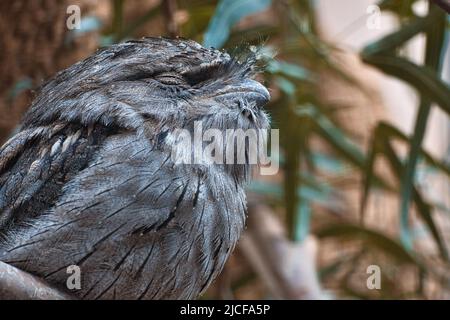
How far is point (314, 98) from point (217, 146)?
175 centimetres

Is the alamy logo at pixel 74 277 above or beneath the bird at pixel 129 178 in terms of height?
beneath

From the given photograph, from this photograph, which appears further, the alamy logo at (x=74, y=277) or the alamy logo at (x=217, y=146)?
the alamy logo at (x=217, y=146)

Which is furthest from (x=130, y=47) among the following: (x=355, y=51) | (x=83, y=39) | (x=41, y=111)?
(x=355, y=51)

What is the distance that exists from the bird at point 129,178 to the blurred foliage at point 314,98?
41 cm

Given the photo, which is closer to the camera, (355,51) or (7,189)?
(7,189)

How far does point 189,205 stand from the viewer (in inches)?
77.6

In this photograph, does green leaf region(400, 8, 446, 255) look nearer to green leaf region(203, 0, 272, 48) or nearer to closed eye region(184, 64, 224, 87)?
green leaf region(203, 0, 272, 48)

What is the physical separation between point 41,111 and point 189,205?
0.51 metres

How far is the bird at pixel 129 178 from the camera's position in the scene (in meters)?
1.91

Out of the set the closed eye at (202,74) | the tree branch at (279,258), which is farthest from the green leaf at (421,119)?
the closed eye at (202,74)

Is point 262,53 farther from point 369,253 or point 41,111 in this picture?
point 369,253

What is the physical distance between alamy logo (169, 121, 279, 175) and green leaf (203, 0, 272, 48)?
0.74 meters

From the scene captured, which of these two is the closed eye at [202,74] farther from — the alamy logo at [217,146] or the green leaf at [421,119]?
the green leaf at [421,119]
